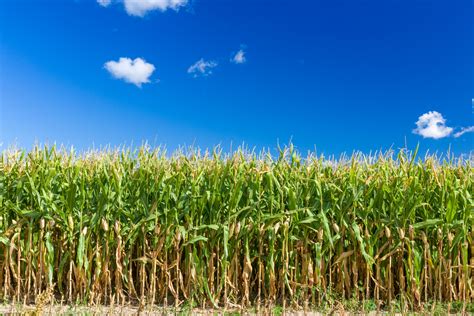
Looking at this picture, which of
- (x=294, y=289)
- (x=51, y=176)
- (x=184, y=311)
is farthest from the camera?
(x=51, y=176)

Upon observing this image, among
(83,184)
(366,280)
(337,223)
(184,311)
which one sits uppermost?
(83,184)

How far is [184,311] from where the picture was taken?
6.18 m

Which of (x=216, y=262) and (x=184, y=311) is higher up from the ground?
(x=216, y=262)

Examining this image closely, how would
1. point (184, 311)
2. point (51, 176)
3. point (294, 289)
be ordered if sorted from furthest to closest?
point (51, 176) → point (294, 289) → point (184, 311)

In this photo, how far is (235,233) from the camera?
6535 mm

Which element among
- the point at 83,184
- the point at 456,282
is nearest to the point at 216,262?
the point at 83,184

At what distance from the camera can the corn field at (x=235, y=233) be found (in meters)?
6.57

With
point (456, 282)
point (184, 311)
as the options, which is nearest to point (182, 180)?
point (184, 311)

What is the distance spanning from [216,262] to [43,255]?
8.11 ft

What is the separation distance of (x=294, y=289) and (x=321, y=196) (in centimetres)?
132

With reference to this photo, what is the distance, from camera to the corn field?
259 inches

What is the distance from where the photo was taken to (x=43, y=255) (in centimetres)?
688

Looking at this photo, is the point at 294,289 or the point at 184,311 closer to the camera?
the point at 184,311

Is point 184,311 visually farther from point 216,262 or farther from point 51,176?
point 51,176
